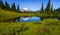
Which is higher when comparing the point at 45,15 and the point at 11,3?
the point at 11,3

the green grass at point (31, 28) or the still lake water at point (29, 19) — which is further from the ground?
the still lake water at point (29, 19)

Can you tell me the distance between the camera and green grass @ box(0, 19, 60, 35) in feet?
11.0

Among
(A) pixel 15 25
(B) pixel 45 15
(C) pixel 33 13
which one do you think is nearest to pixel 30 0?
(C) pixel 33 13

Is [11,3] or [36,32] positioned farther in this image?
[11,3]

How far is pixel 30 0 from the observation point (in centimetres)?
362

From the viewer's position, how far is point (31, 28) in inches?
134

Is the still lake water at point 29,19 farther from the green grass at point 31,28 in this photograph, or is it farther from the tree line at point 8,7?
the tree line at point 8,7

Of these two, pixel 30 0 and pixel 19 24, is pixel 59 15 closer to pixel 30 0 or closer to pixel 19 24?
Answer: pixel 30 0

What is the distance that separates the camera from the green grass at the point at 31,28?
3359 mm

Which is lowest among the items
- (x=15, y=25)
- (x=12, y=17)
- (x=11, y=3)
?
(x=15, y=25)

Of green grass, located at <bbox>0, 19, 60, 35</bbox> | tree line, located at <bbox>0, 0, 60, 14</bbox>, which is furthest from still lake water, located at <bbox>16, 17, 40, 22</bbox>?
tree line, located at <bbox>0, 0, 60, 14</bbox>

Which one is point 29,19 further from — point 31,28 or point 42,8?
point 42,8

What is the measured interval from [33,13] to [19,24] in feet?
1.83

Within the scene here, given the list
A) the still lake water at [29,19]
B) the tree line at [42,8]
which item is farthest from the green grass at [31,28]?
the tree line at [42,8]
